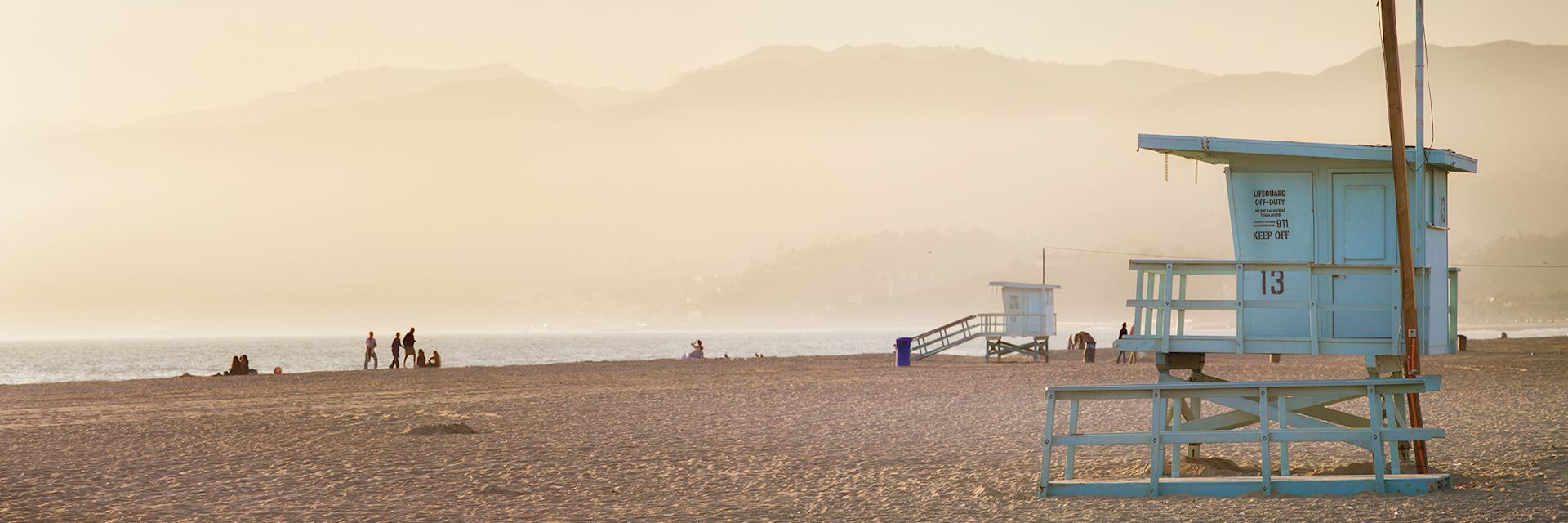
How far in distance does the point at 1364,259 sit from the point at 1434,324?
100 cm

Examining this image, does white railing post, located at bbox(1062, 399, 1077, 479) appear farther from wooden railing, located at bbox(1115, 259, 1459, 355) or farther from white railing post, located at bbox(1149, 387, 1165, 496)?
wooden railing, located at bbox(1115, 259, 1459, 355)

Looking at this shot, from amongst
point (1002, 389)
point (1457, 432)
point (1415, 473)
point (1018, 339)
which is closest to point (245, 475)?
point (1415, 473)

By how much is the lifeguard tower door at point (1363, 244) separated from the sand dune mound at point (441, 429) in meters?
13.0

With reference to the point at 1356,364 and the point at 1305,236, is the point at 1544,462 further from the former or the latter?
the point at 1356,364

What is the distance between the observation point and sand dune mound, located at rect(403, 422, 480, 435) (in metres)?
21.6

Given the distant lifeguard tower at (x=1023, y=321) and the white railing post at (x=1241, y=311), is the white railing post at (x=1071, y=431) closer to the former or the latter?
the white railing post at (x=1241, y=311)

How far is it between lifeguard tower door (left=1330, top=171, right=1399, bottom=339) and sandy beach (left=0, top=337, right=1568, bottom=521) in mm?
1795

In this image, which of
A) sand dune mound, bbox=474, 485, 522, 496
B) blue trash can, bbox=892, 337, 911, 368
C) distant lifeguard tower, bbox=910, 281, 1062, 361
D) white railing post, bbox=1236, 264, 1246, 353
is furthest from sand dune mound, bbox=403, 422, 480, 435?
distant lifeguard tower, bbox=910, 281, 1062, 361

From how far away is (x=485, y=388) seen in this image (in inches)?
1382

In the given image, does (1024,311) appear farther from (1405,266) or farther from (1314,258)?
(1405,266)

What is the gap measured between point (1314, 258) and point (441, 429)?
43.3 ft

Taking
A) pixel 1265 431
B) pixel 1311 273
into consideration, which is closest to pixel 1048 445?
pixel 1265 431

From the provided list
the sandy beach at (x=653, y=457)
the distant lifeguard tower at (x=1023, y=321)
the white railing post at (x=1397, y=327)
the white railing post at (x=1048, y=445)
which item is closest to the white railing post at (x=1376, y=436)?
the sandy beach at (x=653, y=457)

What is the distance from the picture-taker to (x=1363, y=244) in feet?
48.8
